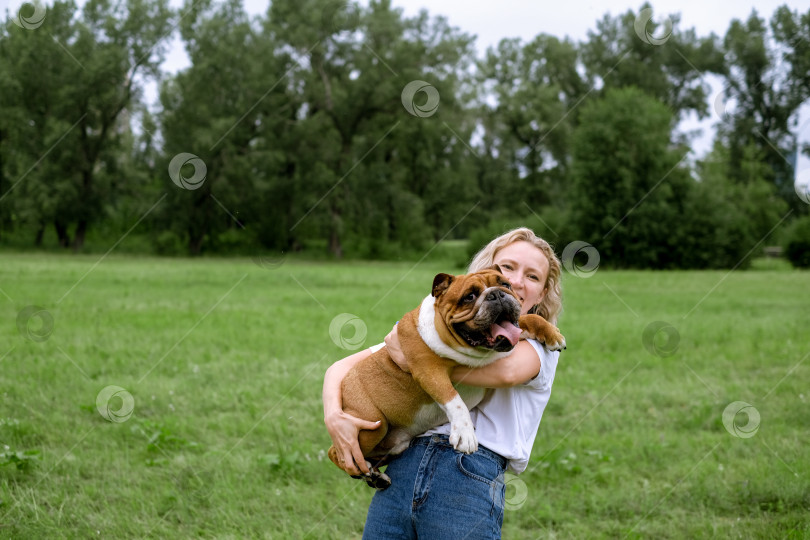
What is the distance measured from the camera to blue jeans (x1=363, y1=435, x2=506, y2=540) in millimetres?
2574

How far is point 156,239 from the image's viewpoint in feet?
131

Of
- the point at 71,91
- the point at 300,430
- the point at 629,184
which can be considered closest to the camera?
the point at 300,430

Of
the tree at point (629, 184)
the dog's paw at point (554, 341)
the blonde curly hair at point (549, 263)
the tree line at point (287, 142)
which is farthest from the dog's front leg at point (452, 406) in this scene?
the tree at point (629, 184)

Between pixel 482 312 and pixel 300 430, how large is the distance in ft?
14.2

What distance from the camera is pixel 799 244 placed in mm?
35844

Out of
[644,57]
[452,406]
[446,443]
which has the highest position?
[644,57]

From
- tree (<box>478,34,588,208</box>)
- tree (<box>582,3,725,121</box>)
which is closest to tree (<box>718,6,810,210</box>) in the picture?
tree (<box>582,3,725,121</box>)

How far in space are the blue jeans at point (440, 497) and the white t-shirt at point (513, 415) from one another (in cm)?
5

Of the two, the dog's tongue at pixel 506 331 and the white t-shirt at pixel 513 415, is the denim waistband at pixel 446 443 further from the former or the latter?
the dog's tongue at pixel 506 331

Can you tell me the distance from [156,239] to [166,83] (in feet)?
28.3

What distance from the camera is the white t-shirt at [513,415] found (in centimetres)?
277

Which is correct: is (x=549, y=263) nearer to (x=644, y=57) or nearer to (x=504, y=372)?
(x=504, y=372)

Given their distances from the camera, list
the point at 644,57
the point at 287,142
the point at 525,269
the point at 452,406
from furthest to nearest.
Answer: the point at 644,57, the point at 287,142, the point at 525,269, the point at 452,406

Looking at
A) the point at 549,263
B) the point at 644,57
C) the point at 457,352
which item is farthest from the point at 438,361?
the point at 644,57
